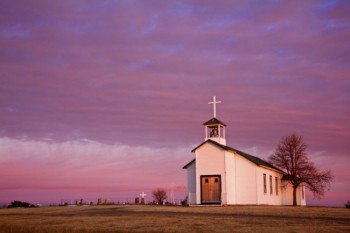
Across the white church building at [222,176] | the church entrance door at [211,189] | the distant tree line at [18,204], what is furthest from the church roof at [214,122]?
the distant tree line at [18,204]

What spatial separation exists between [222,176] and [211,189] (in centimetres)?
183

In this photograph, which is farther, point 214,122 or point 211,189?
point 214,122

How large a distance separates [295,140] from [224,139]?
44.8 feet

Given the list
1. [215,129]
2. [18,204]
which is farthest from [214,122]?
[18,204]

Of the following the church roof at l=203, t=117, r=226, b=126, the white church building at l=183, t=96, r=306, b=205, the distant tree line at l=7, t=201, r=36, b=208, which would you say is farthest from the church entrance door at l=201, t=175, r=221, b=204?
the distant tree line at l=7, t=201, r=36, b=208

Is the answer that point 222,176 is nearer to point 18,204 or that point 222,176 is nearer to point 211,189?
point 211,189

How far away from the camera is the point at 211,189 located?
158 feet

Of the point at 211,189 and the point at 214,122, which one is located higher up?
the point at 214,122

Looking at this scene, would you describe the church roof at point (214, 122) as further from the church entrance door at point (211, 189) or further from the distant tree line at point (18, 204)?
the distant tree line at point (18, 204)

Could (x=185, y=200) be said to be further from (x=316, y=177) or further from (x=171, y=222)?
(x=171, y=222)

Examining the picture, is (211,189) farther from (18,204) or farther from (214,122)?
(18,204)

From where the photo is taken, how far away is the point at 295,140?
199 feet

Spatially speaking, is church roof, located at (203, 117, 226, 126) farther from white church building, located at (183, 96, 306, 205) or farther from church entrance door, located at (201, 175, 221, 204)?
church entrance door, located at (201, 175, 221, 204)

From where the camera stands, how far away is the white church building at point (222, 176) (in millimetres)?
47938
